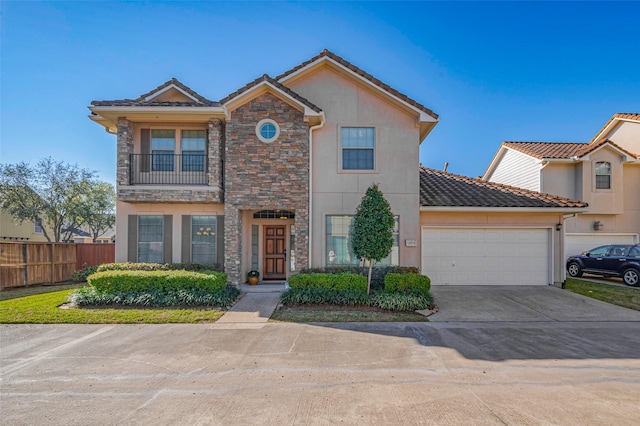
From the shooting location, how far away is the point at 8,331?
6.93 metres

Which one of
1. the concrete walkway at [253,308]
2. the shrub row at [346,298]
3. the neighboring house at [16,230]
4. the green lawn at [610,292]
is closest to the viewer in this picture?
the concrete walkway at [253,308]

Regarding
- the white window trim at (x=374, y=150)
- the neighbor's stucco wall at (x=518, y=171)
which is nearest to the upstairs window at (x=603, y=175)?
the neighbor's stucco wall at (x=518, y=171)

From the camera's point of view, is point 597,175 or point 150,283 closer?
point 150,283

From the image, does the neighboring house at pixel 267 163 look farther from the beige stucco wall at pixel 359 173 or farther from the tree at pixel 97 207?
the tree at pixel 97 207

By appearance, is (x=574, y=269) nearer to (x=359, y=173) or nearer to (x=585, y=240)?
(x=585, y=240)

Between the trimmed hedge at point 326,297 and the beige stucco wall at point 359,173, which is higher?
the beige stucco wall at point 359,173

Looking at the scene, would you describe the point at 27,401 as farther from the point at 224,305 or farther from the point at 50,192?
the point at 50,192

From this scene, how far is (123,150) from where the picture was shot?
35.0 feet

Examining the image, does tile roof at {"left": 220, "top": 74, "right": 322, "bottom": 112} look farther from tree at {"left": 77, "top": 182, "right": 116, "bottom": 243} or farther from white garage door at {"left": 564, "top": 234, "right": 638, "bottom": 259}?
tree at {"left": 77, "top": 182, "right": 116, "bottom": 243}

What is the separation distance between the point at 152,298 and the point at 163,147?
5.42m

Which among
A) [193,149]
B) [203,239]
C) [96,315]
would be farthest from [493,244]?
[96,315]

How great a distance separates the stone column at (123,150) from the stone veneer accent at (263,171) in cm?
339

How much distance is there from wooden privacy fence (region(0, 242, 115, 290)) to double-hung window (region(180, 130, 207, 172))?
7009 mm

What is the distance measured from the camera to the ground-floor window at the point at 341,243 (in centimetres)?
1073
